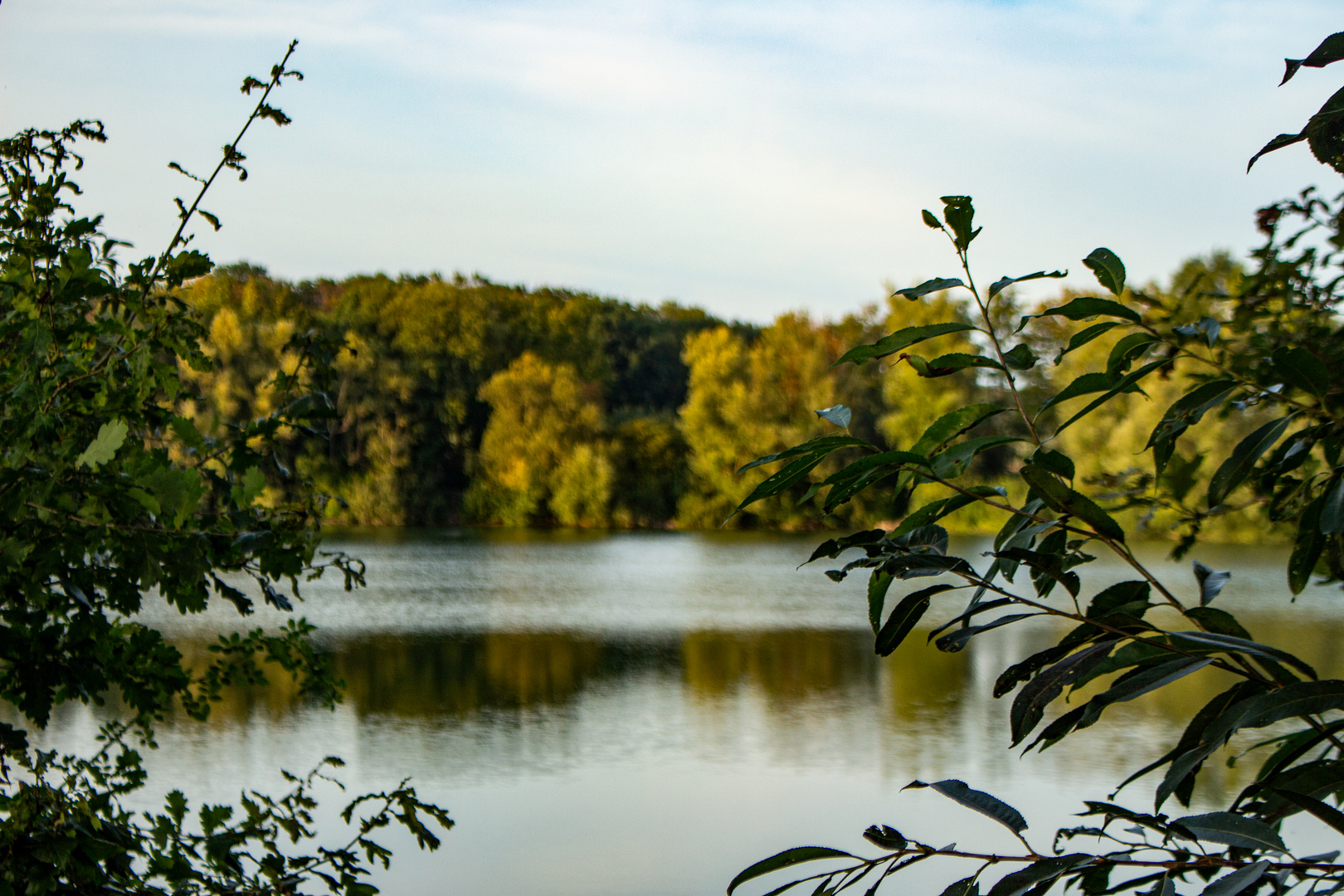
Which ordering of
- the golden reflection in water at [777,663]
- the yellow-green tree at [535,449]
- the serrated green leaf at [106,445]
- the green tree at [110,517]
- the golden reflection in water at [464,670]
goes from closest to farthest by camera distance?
the serrated green leaf at [106,445]
the green tree at [110,517]
the golden reflection in water at [464,670]
the golden reflection in water at [777,663]
the yellow-green tree at [535,449]

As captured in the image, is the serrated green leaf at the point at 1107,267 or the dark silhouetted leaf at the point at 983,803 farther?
the serrated green leaf at the point at 1107,267

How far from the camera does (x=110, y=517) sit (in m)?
1.32

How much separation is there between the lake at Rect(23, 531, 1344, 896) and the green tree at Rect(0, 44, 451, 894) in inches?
108

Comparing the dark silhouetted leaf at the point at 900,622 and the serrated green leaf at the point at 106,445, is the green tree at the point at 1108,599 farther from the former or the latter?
the serrated green leaf at the point at 106,445

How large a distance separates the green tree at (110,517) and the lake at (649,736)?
2.76 meters

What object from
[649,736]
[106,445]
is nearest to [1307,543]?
[106,445]

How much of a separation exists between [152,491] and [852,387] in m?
26.4

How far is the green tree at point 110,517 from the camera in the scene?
136cm

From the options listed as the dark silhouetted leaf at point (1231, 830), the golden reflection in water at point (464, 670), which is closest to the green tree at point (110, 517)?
the dark silhouetted leaf at point (1231, 830)

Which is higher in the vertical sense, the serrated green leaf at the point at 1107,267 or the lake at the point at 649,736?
the serrated green leaf at the point at 1107,267

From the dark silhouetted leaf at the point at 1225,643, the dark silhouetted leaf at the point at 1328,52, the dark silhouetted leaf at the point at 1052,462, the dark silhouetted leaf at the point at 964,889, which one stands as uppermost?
the dark silhouetted leaf at the point at 1328,52

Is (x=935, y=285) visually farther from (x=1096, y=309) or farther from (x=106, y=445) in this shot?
(x=106, y=445)

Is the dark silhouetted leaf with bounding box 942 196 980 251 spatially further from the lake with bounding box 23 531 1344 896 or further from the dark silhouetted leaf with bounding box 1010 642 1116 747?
the lake with bounding box 23 531 1344 896

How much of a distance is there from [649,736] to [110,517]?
19.6 ft
